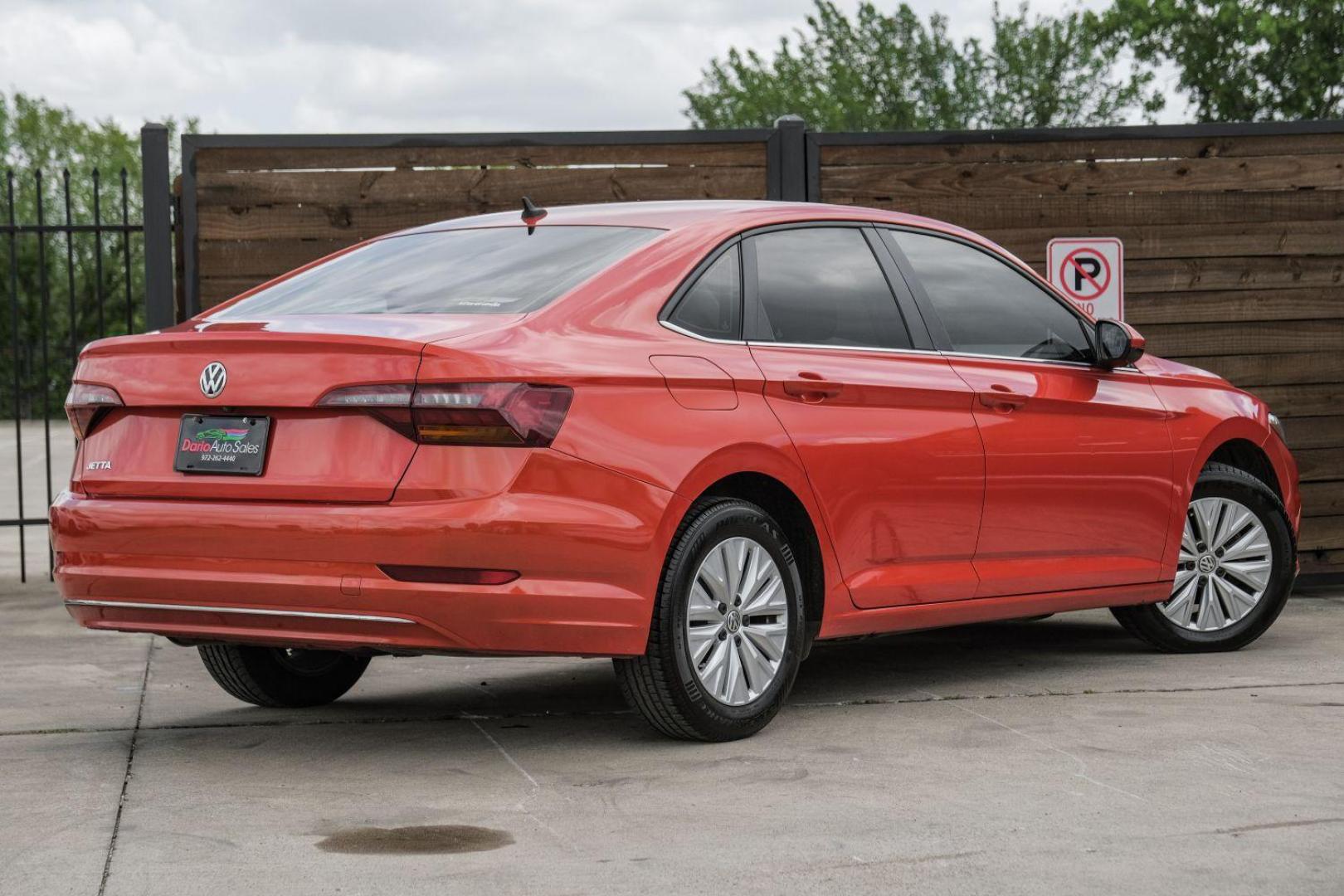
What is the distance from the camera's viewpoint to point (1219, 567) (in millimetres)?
7648

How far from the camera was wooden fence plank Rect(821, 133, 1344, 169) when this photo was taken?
9.74 m

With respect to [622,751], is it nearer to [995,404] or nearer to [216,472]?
[216,472]

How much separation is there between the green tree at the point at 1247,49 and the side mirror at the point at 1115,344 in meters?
37.1

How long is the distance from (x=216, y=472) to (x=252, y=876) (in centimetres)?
141

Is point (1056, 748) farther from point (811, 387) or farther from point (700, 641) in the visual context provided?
point (811, 387)

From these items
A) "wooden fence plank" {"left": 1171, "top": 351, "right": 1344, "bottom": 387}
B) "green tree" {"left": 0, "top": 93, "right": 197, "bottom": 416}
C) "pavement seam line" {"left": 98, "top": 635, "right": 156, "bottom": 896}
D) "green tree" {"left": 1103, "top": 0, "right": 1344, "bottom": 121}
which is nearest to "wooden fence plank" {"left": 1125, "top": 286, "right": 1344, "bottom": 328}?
"wooden fence plank" {"left": 1171, "top": 351, "right": 1344, "bottom": 387}

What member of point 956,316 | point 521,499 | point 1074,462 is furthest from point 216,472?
point 1074,462

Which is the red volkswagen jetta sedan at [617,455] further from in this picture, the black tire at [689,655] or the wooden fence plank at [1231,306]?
the wooden fence plank at [1231,306]

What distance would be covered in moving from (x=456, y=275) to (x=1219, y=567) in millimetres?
3586

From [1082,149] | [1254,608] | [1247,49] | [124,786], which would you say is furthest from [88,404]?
[1247,49]

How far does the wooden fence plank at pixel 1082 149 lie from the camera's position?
974 centimetres

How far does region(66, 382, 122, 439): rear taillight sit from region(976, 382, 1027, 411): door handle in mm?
2850

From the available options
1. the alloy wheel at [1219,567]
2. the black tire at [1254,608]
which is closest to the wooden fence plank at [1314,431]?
the black tire at [1254,608]

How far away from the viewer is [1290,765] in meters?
5.25
